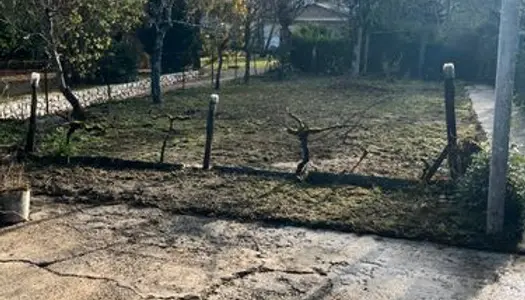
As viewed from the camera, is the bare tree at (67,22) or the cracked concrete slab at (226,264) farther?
the bare tree at (67,22)

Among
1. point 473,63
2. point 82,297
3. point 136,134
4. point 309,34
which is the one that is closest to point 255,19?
point 309,34

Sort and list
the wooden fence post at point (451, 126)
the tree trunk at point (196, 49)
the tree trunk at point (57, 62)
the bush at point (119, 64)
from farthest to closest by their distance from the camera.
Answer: the tree trunk at point (196, 49) < the bush at point (119, 64) < the tree trunk at point (57, 62) < the wooden fence post at point (451, 126)

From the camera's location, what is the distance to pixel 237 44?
20.3m

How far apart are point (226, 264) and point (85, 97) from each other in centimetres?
1031

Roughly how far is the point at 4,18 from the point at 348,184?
814cm

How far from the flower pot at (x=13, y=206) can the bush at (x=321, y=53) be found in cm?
1785

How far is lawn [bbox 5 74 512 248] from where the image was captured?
5246 mm

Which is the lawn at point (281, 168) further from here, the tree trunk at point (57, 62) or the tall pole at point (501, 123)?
the tree trunk at point (57, 62)

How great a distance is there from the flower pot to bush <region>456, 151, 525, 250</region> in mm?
3828

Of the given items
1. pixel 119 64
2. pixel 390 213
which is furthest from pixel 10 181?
pixel 119 64

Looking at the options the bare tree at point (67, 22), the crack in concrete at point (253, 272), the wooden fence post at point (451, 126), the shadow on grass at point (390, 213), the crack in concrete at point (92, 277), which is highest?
the bare tree at point (67, 22)

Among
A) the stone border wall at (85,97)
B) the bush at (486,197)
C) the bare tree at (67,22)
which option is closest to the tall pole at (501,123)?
the bush at (486,197)

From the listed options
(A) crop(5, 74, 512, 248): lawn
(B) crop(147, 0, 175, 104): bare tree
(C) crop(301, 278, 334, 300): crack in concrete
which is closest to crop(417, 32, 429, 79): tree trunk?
(A) crop(5, 74, 512, 248): lawn

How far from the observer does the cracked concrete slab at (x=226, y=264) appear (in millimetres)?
3805
